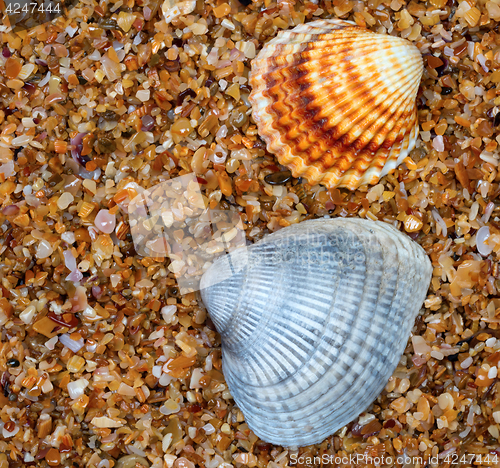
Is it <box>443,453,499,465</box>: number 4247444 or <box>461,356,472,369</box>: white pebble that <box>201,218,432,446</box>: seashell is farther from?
<box>443,453,499,465</box>: number 4247444

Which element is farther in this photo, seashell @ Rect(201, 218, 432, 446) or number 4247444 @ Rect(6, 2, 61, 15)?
number 4247444 @ Rect(6, 2, 61, 15)

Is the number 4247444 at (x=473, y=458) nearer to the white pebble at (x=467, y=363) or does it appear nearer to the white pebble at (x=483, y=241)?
the white pebble at (x=467, y=363)

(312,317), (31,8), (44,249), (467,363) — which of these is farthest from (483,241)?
(31,8)

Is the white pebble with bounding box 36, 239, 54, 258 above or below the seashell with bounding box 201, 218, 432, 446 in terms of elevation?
above

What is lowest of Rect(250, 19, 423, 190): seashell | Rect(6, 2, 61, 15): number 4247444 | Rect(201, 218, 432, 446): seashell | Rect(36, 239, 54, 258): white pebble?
Rect(201, 218, 432, 446): seashell

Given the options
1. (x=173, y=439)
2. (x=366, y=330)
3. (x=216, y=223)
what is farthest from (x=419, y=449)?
(x=216, y=223)

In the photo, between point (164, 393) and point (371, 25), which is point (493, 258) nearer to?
point (371, 25)

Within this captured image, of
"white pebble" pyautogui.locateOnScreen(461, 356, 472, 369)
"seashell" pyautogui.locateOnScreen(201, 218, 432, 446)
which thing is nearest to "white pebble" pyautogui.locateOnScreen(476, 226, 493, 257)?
"seashell" pyautogui.locateOnScreen(201, 218, 432, 446)

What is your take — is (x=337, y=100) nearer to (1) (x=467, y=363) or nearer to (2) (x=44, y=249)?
(1) (x=467, y=363)
